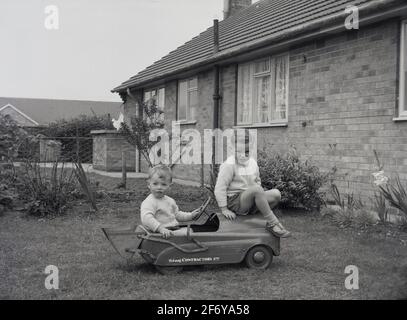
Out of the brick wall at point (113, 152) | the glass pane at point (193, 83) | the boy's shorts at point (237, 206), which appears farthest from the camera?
the brick wall at point (113, 152)

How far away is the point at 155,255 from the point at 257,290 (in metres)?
1.02

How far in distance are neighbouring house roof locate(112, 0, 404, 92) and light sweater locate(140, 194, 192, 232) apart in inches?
182

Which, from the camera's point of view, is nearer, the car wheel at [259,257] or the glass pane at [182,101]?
the car wheel at [259,257]

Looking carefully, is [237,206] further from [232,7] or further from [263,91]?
[232,7]

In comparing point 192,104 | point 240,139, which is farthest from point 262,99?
point 240,139

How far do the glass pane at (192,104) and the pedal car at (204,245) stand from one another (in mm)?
9702

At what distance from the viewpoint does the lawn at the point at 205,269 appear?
407cm

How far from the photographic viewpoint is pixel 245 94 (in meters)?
12.0

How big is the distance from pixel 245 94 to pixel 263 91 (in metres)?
0.72

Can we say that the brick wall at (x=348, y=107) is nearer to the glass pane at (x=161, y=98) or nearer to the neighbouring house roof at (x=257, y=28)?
the neighbouring house roof at (x=257, y=28)

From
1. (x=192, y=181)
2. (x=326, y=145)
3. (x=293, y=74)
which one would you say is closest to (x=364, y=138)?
(x=326, y=145)

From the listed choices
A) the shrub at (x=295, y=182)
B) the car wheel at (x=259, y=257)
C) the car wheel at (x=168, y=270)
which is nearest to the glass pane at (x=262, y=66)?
the shrub at (x=295, y=182)

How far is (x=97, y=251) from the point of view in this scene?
5707 mm
